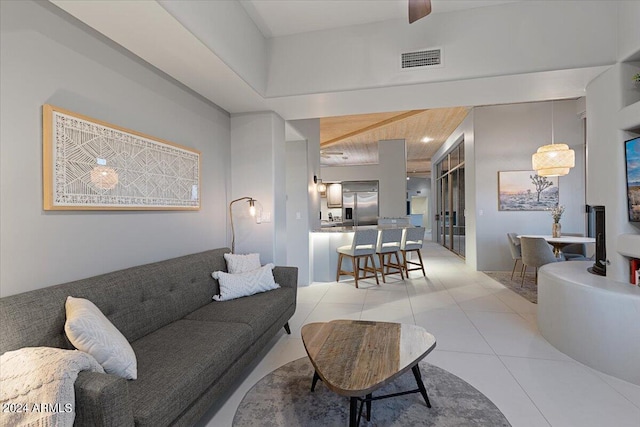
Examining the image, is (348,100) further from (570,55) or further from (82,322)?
(82,322)

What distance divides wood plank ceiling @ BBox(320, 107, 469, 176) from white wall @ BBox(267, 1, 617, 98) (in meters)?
2.83

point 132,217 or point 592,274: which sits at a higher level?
point 132,217

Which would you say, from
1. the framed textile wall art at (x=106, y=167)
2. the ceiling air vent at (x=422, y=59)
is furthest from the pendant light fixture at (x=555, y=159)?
the framed textile wall art at (x=106, y=167)

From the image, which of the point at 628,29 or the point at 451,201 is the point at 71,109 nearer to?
the point at 628,29

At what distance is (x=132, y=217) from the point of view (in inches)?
92.6

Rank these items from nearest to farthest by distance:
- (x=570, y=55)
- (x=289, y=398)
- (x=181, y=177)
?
(x=289, y=398), (x=570, y=55), (x=181, y=177)

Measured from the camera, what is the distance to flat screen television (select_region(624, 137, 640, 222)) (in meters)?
2.44

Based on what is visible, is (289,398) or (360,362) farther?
(289,398)

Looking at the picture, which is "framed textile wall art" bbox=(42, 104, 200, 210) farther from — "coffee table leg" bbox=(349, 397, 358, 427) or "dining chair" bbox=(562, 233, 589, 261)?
"dining chair" bbox=(562, 233, 589, 261)

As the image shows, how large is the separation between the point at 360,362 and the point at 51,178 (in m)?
2.11

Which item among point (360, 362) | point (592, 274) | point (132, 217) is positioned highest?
point (132, 217)

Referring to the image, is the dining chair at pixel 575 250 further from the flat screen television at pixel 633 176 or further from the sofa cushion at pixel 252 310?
the sofa cushion at pixel 252 310

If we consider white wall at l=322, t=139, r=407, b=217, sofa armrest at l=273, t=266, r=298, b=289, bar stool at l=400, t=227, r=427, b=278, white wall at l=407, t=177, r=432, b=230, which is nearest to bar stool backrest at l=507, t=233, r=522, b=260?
bar stool at l=400, t=227, r=427, b=278

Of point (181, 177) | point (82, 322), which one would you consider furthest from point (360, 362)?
point (181, 177)
